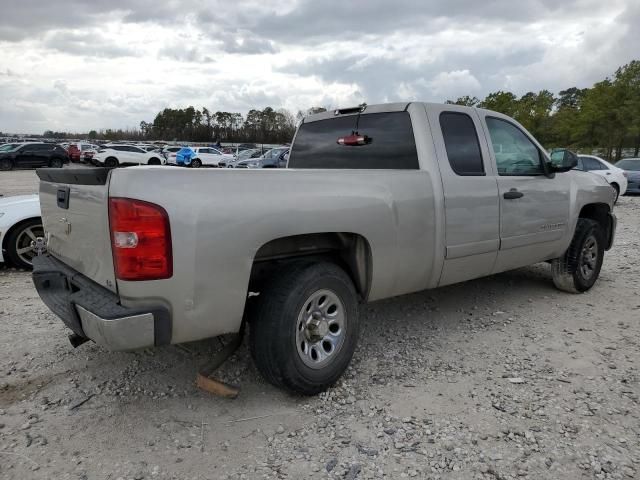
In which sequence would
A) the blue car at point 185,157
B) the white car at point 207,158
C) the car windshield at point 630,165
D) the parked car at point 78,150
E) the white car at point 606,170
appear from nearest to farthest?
the white car at point 606,170 < the car windshield at point 630,165 < the blue car at point 185,157 < the white car at point 207,158 < the parked car at point 78,150

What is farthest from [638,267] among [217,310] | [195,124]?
[195,124]

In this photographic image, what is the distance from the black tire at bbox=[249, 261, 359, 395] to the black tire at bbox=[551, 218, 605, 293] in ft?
10.5

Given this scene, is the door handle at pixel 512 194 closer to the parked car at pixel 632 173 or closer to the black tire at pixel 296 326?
the black tire at pixel 296 326

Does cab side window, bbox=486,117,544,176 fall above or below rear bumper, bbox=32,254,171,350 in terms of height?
above

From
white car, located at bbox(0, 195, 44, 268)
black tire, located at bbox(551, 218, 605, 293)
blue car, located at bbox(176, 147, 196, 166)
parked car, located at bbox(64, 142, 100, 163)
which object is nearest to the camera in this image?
black tire, located at bbox(551, 218, 605, 293)

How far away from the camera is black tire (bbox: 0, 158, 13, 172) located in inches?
1201

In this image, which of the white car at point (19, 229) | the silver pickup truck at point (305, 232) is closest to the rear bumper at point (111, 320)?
→ the silver pickup truck at point (305, 232)

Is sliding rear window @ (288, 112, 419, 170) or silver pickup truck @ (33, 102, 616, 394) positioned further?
sliding rear window @ (288, 112, 419, 170)

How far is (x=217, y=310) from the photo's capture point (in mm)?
2717

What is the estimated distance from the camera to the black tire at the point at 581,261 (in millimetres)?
5367

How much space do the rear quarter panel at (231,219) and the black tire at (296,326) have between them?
22 centimetres

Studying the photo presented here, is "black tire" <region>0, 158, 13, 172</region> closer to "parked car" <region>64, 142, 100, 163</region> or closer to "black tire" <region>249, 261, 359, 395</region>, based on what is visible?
"parked car" <region>64, 142, 100, 163</region>

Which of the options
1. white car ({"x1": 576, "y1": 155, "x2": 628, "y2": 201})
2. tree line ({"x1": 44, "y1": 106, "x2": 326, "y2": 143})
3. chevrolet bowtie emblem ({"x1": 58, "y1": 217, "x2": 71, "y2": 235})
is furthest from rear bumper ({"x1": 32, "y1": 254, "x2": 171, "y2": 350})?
tree line ({"x1": 44, "y1": 106, "x2": 326, "y2": 143})

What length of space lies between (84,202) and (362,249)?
5.64 feet
